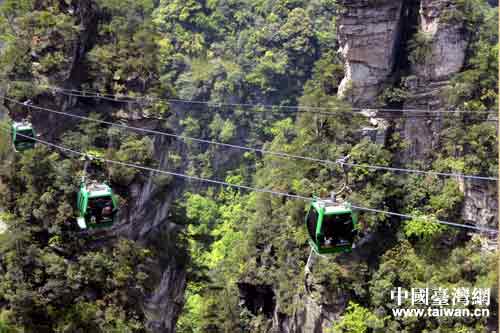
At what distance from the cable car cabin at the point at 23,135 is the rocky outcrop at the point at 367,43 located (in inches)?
507

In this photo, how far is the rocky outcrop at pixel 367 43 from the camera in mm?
23203

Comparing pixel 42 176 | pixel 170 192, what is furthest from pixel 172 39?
pixel 42 176

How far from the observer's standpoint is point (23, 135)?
18.2m

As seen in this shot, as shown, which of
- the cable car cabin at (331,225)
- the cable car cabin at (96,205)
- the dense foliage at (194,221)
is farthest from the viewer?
the dense foliage at (194,221)

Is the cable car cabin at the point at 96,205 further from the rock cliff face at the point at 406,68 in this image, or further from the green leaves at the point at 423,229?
the green leaves at the point at 423,229

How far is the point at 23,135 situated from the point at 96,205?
5.59 metres

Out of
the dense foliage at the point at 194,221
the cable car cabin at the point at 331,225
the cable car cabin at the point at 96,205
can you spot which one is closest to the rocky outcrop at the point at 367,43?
the dense foliage at the point at 194,221

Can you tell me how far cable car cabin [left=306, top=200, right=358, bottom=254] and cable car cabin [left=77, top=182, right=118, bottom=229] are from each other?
528cm

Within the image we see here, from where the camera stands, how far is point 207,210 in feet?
158

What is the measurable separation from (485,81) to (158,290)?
1587 centimetres

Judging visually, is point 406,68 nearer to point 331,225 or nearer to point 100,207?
point 331,225

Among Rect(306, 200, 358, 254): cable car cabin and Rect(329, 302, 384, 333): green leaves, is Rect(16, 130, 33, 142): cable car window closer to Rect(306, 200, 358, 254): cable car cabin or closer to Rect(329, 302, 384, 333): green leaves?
Rect(306, 200, 358, 254): cable car cabin

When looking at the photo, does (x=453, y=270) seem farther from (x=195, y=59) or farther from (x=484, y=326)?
(x=195, y=59)

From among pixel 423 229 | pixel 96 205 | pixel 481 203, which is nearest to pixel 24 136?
pixel 96 205
